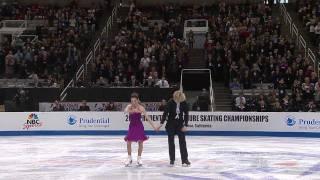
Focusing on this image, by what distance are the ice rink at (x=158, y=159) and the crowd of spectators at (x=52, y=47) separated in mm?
5920

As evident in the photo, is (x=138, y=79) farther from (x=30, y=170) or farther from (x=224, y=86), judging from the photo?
(x=30, y=170)

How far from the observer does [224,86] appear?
2259cm

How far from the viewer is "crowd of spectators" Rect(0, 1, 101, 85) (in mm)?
23562

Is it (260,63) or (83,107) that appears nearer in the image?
(83,107)

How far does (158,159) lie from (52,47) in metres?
13.0

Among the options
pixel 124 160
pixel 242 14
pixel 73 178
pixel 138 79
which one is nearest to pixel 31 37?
pixel 138 79

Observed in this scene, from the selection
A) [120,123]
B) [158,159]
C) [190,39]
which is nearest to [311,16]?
[190,39]

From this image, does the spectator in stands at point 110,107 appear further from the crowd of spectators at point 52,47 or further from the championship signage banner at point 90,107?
the crowd of spectators at point 52,47

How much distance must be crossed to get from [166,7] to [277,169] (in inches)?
721

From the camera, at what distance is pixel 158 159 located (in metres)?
12.8

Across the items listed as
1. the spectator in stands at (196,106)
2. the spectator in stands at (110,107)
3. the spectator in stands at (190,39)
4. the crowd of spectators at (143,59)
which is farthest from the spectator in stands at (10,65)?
the spectator in stands at (196,106)

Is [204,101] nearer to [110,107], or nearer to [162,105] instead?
[162,105]

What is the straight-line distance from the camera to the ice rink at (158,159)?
10.6 m

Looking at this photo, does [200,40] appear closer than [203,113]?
No
